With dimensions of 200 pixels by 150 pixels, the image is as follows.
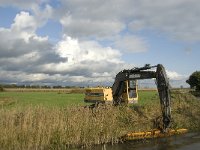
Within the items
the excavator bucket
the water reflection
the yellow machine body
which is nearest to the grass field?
the yellow machine body

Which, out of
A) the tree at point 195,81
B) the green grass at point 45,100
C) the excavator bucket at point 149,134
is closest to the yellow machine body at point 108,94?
the green grass at point 45,100

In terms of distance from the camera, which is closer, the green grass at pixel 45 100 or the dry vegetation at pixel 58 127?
the dry vegetation at pixel 58 127

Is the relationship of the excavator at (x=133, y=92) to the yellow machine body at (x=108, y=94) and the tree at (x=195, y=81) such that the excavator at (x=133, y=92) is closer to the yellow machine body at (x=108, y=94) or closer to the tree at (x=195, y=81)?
the yellow machine body at (x=108, y=94)

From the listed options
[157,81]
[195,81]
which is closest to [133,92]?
[157,81]

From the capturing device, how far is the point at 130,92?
2808 centimetres

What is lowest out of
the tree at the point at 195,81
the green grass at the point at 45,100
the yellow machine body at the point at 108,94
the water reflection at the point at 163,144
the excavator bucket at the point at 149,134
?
the water reflection at the point at 163,144

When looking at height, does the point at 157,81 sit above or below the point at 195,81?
below

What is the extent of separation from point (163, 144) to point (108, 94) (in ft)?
25.5

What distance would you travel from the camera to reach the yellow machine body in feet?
88.3

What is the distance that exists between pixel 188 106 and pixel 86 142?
16.2 metres

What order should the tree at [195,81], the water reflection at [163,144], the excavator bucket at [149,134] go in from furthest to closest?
the tree at [195,81] < the excavator bucket at [149,134] < the water reflection at [163,144]

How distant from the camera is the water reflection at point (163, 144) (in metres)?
19.0

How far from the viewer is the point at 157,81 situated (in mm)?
23938

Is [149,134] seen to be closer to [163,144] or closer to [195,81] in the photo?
[163,144]
